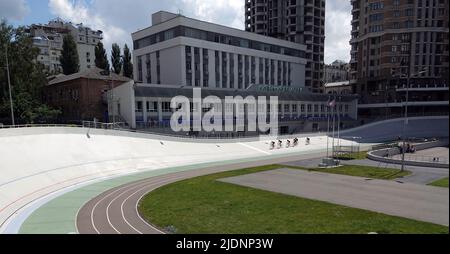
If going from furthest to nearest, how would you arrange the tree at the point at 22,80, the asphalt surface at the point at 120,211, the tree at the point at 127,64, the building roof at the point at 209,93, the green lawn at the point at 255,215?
the tree at the point at 127,64, the building roof at the point at 209,93, the tree at the point at 22,80, the asphalt surface at the point at 120,211, the green lawn at the point at 255,215

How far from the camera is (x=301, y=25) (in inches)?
4439

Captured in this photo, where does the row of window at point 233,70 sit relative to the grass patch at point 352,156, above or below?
above

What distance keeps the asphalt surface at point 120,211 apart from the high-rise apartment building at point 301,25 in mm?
90191

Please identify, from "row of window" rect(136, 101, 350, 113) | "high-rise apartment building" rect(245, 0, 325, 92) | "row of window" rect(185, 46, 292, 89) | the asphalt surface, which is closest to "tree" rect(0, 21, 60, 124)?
"row of window" rect(136, 101, 350, 113)

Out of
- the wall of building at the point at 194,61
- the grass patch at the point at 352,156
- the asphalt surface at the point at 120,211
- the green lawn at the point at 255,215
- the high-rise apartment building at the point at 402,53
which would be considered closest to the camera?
the green lawn at the point at 255,215

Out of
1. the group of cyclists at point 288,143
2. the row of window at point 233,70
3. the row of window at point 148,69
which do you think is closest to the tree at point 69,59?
the row of window at point 148,69

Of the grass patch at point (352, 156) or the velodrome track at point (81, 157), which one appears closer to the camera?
the velodrome track at point (81, 157)

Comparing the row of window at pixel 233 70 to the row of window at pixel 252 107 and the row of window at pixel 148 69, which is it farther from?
the row of window at pixel 252 107

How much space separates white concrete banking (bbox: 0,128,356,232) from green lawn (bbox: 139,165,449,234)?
9.98 m

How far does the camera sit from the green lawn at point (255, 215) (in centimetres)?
1775

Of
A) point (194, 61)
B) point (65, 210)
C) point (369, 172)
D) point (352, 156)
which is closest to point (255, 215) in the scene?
point (65, 210)
